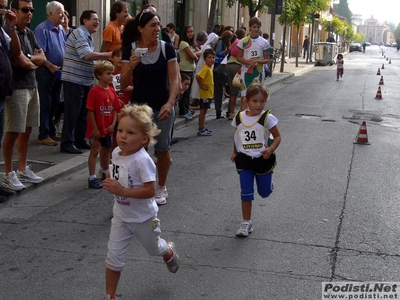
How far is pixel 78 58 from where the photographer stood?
8344mm

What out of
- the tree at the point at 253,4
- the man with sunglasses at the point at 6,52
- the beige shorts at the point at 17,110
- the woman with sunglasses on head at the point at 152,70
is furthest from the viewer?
the tree at the point at 253,4

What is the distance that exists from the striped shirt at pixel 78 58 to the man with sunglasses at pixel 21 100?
4.56 feet

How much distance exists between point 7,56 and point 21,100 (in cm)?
75

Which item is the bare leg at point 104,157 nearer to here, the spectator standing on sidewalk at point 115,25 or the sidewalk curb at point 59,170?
the sidewalk curb at point 59,170

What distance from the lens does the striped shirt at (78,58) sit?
8.24 meters

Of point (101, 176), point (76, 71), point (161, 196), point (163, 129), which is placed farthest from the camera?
point (76, 71)

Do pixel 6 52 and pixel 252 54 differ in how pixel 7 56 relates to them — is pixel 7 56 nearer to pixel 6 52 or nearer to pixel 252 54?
pixel 6 52

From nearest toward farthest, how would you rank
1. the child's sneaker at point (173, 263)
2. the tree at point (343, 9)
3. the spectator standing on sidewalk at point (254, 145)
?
the child's sneaker at point (173, 263), the spectator standing on sidewalk at point (254, 145), the tree at point (343, 9)

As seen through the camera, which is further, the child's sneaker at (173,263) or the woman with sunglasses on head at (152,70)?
the woman with sunglasses on head at (152,70)

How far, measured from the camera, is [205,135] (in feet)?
34.9

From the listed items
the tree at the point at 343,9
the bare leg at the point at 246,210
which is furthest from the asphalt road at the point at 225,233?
the tree at the point at 343,9

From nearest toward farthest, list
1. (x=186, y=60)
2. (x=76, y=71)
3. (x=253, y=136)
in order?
(x=253, y=136) → (x=76, y=71) → (x=186, y=60)

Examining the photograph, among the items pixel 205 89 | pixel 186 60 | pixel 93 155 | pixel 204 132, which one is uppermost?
pixel 186 60

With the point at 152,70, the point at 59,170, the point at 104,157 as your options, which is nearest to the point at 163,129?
the point at 152,70
